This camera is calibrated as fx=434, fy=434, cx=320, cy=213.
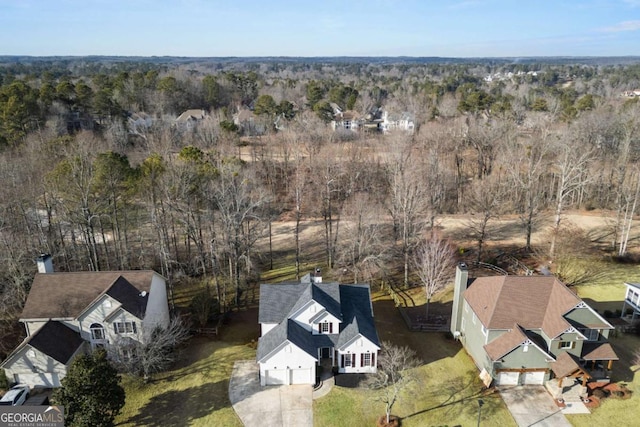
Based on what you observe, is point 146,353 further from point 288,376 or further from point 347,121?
point 347,121

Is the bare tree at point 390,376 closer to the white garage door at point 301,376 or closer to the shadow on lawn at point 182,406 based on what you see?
the white garage door at point 301,376

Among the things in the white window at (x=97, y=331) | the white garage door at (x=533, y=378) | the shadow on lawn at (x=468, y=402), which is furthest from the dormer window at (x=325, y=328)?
the white window at (x=97, y=331)

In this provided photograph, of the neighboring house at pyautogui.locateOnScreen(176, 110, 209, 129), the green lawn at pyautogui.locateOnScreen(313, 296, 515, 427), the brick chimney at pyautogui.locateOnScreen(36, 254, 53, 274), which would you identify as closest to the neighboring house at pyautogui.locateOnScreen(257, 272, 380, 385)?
the green lawn at pyautogui.locateOnScreen(313, 296, 515, 427)

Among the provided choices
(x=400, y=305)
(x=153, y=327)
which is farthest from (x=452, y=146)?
(x=153, y=327)

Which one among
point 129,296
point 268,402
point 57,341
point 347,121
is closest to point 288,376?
point 268,402

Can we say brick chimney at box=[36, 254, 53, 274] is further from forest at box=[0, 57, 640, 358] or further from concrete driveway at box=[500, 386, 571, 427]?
concrete driveway at box=[500, 386, 571, 427]

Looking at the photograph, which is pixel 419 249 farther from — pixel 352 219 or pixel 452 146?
pixel 452 146
